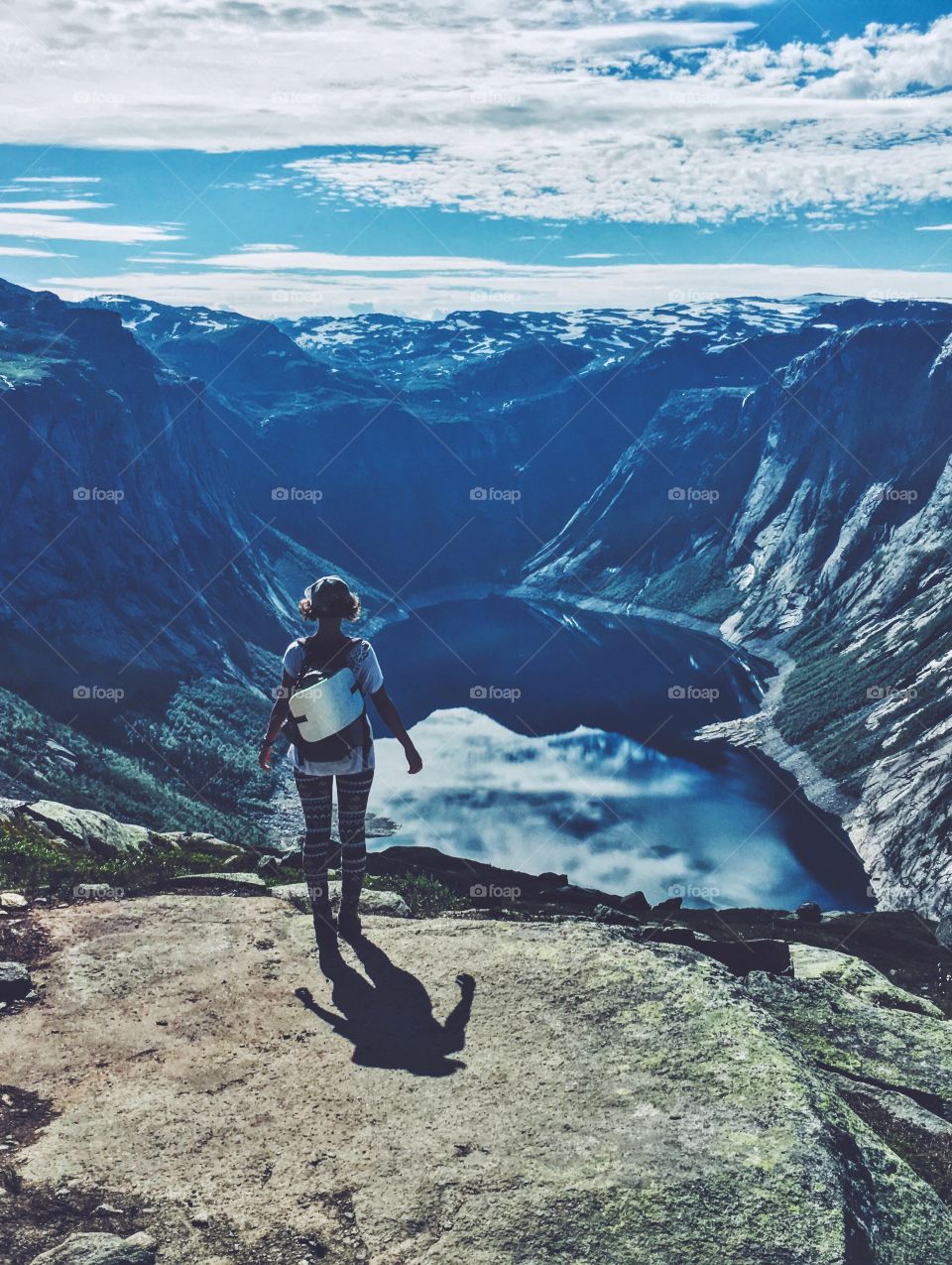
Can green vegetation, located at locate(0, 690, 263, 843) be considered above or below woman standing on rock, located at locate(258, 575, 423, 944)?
above

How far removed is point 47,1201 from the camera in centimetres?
812

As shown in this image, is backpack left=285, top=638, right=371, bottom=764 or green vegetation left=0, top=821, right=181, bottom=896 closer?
backpack left=285, top=638, right=371, bottom=764

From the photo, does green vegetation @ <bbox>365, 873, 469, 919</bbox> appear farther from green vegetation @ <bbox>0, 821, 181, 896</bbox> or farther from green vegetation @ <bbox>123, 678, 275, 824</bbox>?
green vegetation @ <bbox>123, 678, 275, 824</bbox>

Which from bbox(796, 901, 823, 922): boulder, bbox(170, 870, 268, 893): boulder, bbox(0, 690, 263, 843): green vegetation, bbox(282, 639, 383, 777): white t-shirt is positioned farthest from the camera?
bbox(0, 690, 263, 843): green vegetation

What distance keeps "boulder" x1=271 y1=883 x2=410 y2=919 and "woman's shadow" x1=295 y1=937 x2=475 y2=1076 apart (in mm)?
2751

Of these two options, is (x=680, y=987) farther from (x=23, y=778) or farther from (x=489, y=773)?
(x=489, y=773)

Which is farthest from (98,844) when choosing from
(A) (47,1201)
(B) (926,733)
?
(B) (926,733)

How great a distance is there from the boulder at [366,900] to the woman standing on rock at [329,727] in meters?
1.98

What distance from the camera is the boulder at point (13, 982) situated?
37.5 feet

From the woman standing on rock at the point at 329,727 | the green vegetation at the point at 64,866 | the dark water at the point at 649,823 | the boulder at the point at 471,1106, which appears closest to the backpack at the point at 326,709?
the woman standing on rock at the point at 329,727

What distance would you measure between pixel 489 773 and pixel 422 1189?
186 meters

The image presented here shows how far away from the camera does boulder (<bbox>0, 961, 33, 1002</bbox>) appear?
37.5 feet

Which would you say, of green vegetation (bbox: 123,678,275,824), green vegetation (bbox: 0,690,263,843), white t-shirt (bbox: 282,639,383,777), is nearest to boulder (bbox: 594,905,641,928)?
white t-shirt (bbox: 282,639,383,777)

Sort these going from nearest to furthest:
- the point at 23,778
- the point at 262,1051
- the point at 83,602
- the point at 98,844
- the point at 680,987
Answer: the point at 262,1051 → the point at 680,987 → the point at 98,844 → the point at 23,778 → the point at 83,602
